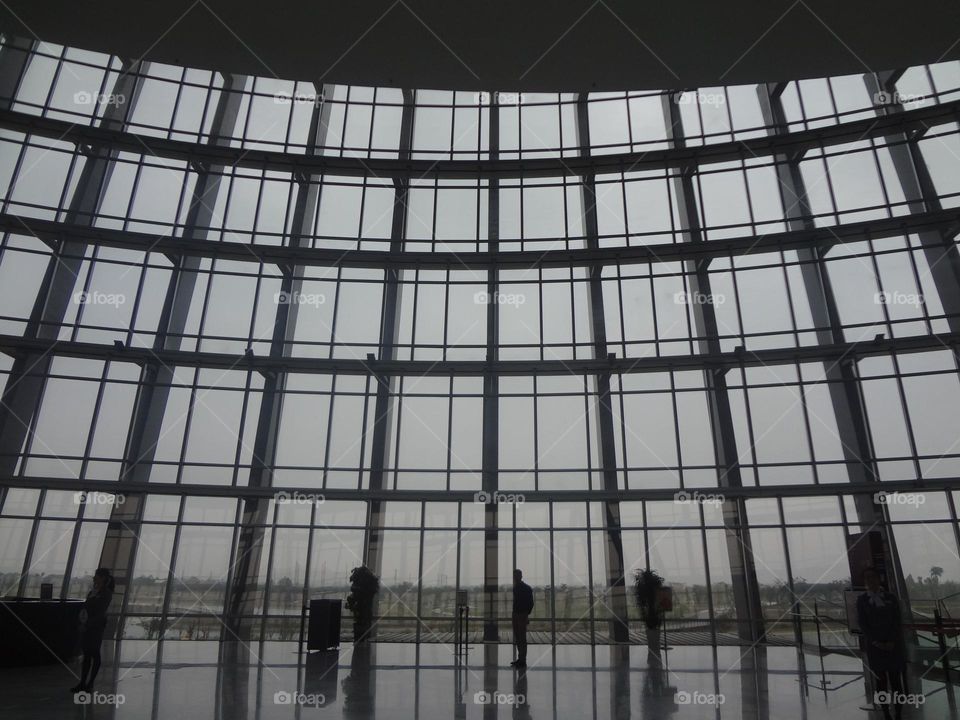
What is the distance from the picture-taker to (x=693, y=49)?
48.9 ft

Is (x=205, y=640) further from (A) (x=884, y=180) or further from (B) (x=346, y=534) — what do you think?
(A) (x=884, y=180)

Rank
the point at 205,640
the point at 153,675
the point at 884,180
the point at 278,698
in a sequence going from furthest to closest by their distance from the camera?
1. the point at 884,180
2. the point at 205,640
3. the point at 153,675
4. the point at 278,698

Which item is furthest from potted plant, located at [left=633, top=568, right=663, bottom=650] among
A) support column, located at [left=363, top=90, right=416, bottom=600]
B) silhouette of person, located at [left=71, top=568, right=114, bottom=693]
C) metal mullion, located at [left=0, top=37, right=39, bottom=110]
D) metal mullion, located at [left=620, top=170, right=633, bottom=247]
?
metal mullion, located at [left=0, top=37, right=39, bottom=110]

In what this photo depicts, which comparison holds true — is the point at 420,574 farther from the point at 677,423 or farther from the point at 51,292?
the point at 51,292

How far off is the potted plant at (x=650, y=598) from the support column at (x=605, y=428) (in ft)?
2.43

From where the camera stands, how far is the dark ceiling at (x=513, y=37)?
13.7 metres

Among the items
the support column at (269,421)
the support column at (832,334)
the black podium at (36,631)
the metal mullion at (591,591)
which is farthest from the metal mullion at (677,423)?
the black podium at (36,631)

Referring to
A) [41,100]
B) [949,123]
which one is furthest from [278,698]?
[949,123]

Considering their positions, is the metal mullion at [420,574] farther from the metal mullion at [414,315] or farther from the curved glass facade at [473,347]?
the metal mullion at [414,315]

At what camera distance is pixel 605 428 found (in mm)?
18781

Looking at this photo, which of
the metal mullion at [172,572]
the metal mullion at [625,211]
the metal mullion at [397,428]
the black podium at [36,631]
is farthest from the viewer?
the metal mullion at [625,211]

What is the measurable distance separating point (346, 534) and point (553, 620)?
5.69 metres

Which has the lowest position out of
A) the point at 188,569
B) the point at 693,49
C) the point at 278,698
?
the point at 278,698

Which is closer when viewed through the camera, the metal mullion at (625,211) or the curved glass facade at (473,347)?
the curved glass facade at (473,347)
